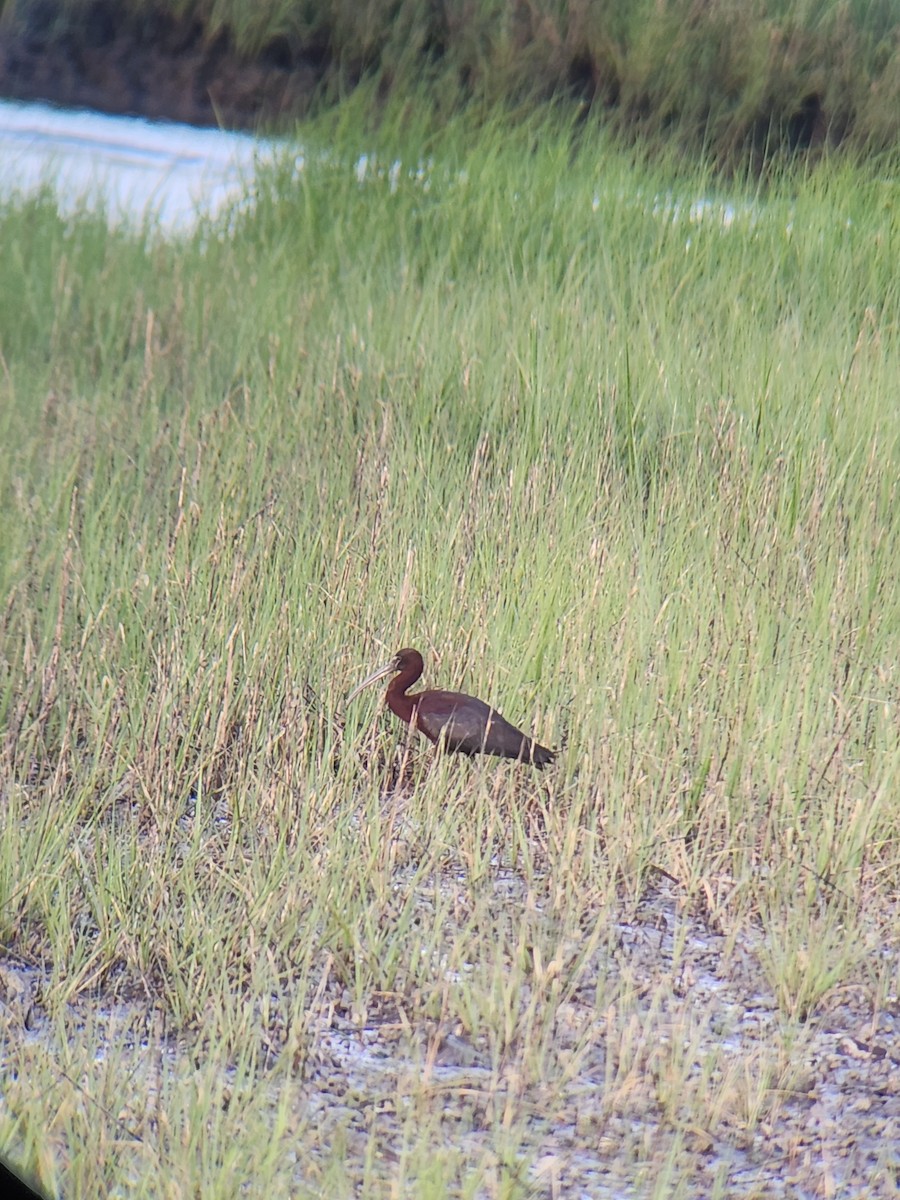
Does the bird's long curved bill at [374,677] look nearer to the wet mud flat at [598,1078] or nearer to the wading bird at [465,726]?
the wading bird at [465,726]

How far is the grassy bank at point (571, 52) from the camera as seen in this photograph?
20.1 ft

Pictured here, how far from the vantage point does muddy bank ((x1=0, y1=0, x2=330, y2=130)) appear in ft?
20.4

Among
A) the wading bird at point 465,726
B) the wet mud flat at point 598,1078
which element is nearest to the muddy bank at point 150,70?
the wading bird at point 465,726

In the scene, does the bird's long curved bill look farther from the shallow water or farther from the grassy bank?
the grassy bank

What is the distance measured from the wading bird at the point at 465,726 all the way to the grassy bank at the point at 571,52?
4.04m

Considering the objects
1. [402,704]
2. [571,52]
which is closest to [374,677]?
[402,704]

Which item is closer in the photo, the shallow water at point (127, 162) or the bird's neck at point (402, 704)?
the bird's neck at point (402, 704)

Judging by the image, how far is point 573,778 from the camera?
2879 millimetres

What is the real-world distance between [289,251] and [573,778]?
3.19 m

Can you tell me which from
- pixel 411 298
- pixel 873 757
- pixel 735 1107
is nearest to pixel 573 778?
pixel 873 757

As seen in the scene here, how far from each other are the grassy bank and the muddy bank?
1 centimetres

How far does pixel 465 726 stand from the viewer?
2.74 metres

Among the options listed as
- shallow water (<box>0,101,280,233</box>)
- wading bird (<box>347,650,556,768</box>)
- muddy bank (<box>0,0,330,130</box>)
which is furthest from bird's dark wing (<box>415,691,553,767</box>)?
muddy bank (<box>0,0,330,130</box>)

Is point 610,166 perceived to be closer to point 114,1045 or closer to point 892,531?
point 892,531
